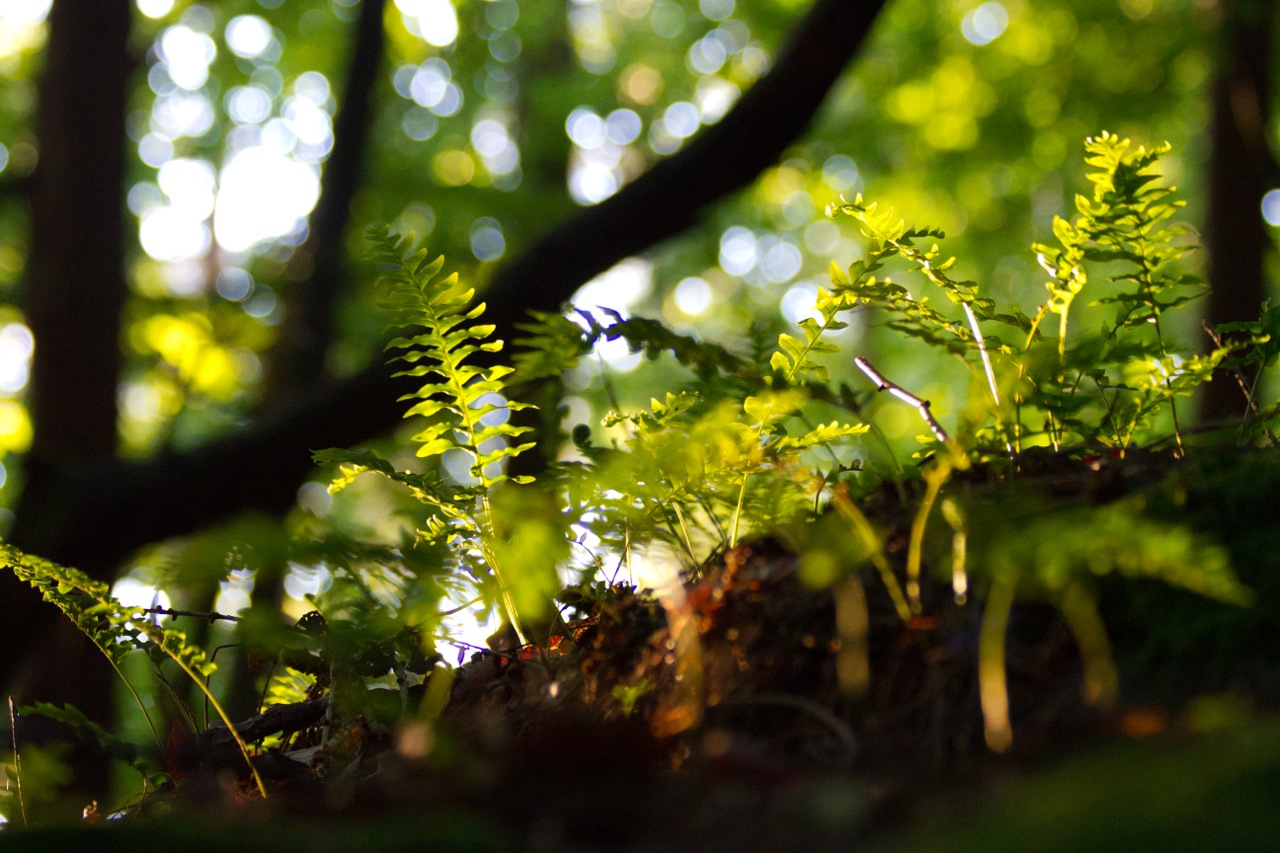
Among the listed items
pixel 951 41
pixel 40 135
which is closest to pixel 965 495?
pixel 40 135

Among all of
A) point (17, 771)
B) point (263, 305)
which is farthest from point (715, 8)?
point (17, 771)

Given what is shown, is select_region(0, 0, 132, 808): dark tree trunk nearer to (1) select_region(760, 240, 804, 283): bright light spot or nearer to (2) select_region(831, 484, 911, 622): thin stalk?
(2) select_region(831, 484, 911, 622): thin stalk

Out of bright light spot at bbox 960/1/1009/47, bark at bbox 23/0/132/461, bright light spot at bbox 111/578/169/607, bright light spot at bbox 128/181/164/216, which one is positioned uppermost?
bright light spot at bbox 128/181/164/216

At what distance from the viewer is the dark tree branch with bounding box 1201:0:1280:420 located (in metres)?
4.59

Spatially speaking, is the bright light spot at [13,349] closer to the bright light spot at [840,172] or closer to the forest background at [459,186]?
the forest background at [459,186]

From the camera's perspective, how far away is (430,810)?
0.60 metres

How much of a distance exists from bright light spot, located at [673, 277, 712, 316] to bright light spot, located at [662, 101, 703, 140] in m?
2.06

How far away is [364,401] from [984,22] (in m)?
7.82

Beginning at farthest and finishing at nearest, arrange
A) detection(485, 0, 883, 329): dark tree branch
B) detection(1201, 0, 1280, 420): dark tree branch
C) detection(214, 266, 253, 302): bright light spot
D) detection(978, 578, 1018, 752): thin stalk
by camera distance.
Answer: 1. detection(214, 266, 253, 302): bright light spot
2. detection(1201, 0, 1280, 420): dark tree branch
3. detection(485, 0, 883, 329): dark tree branch
4. detection(978, 578, 1018, 752): thin stalk

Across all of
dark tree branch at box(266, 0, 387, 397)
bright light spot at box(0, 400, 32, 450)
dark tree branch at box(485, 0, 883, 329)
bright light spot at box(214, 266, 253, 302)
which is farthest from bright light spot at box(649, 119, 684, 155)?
dark tree branch at box(485, 0, 883, 329)

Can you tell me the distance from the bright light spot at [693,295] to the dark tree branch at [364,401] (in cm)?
917

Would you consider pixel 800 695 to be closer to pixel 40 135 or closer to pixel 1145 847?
pixel 1145 847

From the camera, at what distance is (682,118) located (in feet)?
35.9

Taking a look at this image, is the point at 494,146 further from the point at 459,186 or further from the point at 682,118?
the point at 459,186
